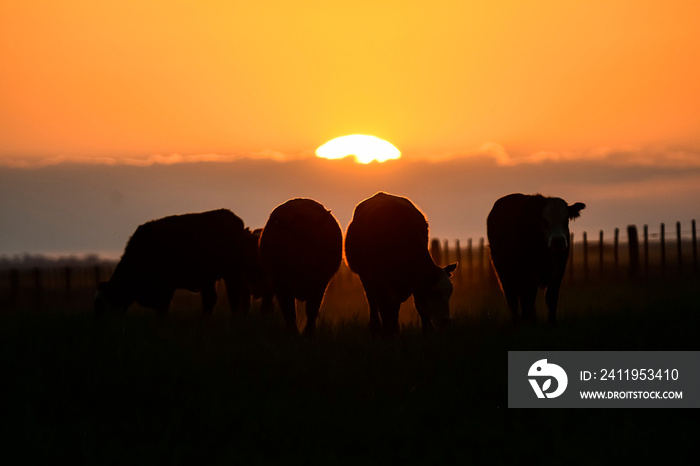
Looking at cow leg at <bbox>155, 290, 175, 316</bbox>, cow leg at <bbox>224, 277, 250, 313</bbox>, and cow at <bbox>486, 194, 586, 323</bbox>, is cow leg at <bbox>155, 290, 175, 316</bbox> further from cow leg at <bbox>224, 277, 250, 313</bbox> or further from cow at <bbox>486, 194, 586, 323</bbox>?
cow at <bbox>486, 194, 586, 323</bbox>

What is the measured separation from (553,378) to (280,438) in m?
2.90

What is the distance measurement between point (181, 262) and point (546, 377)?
25.2 feet

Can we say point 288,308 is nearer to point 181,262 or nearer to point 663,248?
point 181,262

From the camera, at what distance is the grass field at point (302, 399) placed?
21.5 feet

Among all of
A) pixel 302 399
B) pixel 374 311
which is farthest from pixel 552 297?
pixel 302 399

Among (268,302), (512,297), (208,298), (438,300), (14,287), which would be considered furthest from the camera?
(14,287)

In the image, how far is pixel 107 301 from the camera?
13.1 metres

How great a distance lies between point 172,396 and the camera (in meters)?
7.73

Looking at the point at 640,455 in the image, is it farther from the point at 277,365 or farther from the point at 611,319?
the point at 611,319

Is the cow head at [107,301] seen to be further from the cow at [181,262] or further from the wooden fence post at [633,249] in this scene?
the wooden fence post at [633,249]

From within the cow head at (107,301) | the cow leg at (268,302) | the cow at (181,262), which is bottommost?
the cow leg at (268,302)

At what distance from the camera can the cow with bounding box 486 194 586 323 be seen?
12203mm

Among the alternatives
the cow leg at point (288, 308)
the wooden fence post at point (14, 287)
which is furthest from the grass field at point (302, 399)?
the wooden fence post at point (14, 287)

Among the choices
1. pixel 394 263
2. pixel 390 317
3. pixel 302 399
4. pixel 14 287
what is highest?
pixel 394 263
